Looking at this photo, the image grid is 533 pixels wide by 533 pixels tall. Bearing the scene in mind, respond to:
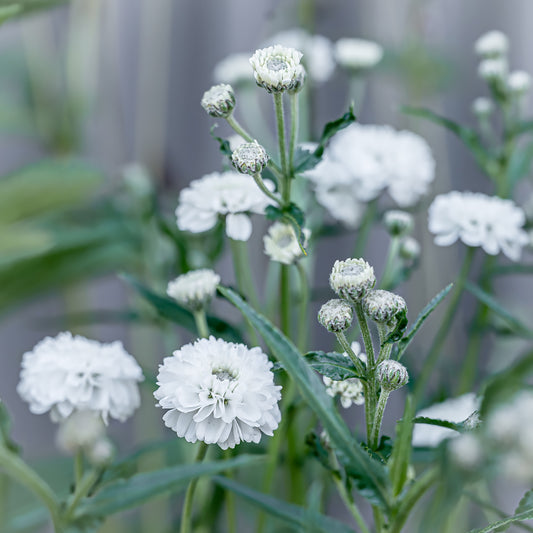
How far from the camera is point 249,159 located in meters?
0.24

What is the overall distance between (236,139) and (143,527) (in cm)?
33

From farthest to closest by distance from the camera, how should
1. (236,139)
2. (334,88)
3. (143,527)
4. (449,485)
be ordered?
1. (334,88)
2. (143,527)
3. (236,139)
4. (449,485)

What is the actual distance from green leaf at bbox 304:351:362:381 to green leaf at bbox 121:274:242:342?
7 centimetres

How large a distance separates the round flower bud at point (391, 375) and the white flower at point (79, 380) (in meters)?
0.10

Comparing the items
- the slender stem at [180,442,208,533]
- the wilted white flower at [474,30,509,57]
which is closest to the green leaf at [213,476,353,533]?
the slender stem at [180,442,208,533]

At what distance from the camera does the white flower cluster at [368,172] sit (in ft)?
1.23

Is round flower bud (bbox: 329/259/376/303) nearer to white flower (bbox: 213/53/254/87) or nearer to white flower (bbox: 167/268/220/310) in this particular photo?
white flower (bbox: 167/268/220/310)

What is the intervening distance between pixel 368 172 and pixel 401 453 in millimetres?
193

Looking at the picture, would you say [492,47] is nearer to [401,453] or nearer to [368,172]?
[368,172]

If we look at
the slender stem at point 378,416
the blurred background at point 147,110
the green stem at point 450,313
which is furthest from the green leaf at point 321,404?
the blurred background at point 147,110

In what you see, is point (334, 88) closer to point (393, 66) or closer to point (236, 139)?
point (393, 66)

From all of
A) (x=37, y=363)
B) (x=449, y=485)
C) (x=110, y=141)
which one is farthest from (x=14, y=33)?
(x=449, y=485)

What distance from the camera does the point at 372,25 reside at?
0.79 meters

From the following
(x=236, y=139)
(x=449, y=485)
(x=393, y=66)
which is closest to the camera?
(x=449, y=485)
